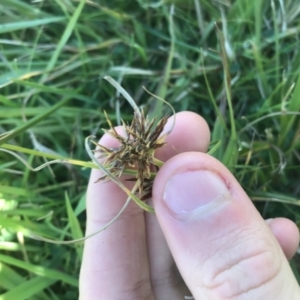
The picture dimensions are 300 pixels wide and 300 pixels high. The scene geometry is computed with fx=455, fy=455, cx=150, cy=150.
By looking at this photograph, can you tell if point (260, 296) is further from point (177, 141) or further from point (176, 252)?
point (177, 141)

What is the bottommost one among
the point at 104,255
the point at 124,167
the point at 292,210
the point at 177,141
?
the point at 104,255

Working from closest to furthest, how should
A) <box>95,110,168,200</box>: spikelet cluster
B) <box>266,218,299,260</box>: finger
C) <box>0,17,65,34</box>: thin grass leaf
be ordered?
1. <box>95,110,168,200</box>: spikelet cluster
2. <box>266,218,299,260</box>: finger
3. <box>0,17,65,34</box>: thin grass leaf

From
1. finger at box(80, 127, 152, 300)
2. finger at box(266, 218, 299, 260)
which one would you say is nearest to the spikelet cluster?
finger at box(80, 127, 152, 300)

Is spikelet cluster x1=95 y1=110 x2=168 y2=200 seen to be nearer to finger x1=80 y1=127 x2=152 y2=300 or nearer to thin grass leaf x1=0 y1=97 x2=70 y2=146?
thin grass leaf x1=0 y1=97 x2=70 y2=146

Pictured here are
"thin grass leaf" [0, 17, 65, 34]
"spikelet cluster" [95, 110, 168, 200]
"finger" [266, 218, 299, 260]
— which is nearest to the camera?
"spikelet cluster" [95, 110, 168, 200]

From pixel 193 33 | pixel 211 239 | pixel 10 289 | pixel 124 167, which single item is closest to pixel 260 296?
pixel 211 239

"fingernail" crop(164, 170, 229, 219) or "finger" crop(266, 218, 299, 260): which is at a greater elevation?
"fingernail" crop(164, 170, 229, 219)

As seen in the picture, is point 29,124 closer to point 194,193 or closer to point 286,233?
point 194,193

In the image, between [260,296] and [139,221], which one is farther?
[139,221]
